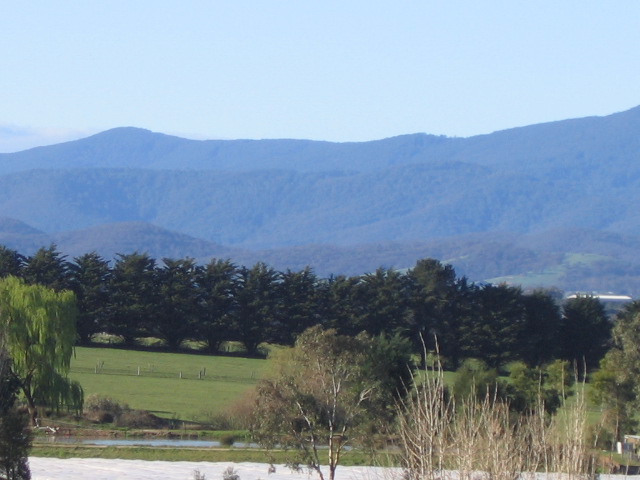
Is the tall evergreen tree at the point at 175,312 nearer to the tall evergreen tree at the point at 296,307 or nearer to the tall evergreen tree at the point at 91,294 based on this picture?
the tall evergreen tree at the point at 91,294

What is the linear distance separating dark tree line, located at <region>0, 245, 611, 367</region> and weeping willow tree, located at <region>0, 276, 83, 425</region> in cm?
3082

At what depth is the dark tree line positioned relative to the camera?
82.6m

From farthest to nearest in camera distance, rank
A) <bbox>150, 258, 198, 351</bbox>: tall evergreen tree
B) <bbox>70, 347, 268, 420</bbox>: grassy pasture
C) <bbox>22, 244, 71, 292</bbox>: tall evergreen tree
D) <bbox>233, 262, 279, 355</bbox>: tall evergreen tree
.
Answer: <bbox>233, 262, 279, 355</bbox>: tall evergreen tree → <bbox>22, 244, 71, 292</bbox>: tall evergreen tree → <bbox>150, 258, 198, 351</bbox>: tall evergreen tree → <bbox>70, 347, 268, 420</bbox>: grassy pasture

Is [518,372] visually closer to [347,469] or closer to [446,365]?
[347,469]

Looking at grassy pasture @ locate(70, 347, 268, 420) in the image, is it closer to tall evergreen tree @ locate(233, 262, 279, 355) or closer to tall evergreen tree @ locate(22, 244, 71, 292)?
tall evergreen tree @ locate(233, 262, 279, 355)

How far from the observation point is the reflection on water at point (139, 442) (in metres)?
41.4

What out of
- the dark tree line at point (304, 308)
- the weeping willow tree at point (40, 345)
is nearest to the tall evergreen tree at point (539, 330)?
the dark tree line at point (304, 308)

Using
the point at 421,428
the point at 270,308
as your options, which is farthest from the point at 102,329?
the point at 421,428

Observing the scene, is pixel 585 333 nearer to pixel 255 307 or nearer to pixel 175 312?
pixel 255 307

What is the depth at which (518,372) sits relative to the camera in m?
53.9

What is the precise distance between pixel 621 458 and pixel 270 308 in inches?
1812

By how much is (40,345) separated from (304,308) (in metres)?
39.6

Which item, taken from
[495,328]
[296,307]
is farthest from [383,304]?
[495,328]

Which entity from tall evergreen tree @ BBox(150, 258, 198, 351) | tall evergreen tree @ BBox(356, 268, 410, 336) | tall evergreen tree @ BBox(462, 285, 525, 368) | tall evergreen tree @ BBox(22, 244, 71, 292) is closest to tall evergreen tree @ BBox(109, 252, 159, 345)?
tall evergreen tree @ BBox(150, 258, 198, 351)
